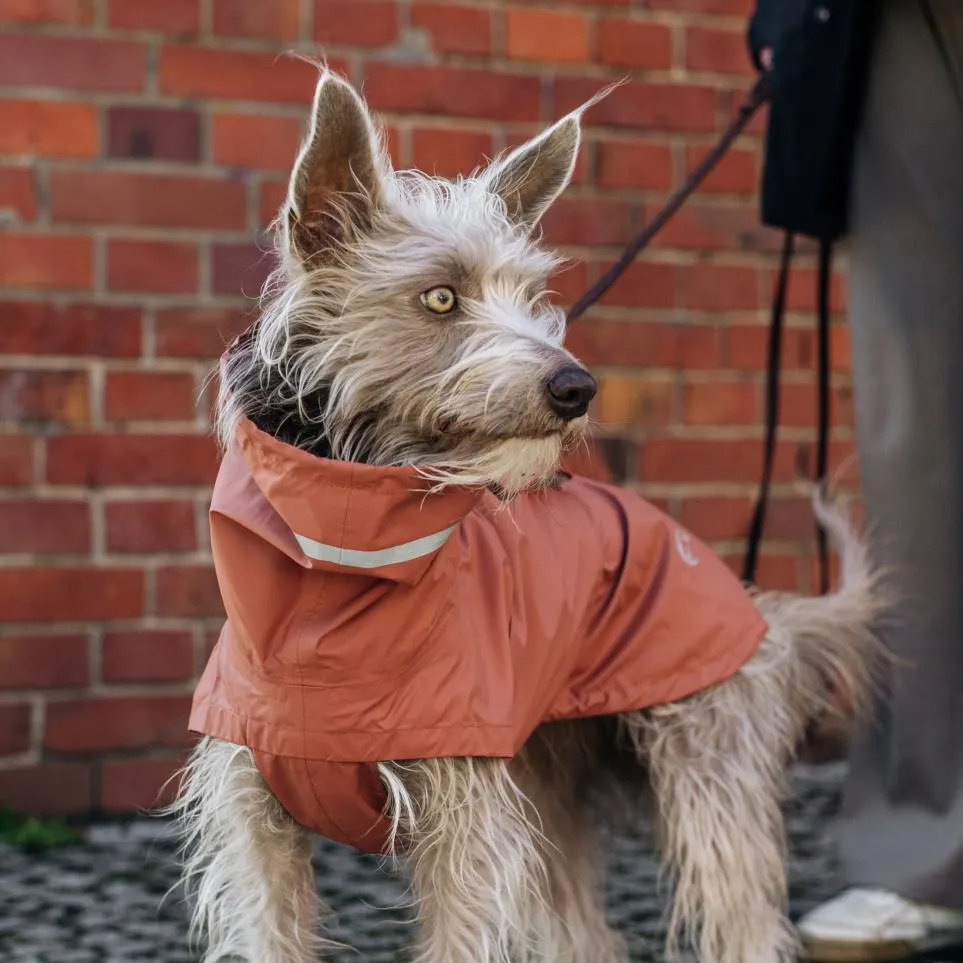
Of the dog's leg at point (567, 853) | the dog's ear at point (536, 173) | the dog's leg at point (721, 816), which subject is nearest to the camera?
the dog's ear at point (536, 173)

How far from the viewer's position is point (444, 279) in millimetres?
1967

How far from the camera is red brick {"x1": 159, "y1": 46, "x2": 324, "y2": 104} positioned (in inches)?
131

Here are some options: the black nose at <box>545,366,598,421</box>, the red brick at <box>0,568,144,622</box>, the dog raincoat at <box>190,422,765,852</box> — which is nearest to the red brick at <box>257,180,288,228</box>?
the red brick at <box>0,568,144,622</box>

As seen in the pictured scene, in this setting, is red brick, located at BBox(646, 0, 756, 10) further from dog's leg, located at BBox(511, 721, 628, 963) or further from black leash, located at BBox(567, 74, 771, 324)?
dog's leg, located at BBox(511, 721, 628, 963)

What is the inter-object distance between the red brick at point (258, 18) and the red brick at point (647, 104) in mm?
702

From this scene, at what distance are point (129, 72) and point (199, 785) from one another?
1.87 m

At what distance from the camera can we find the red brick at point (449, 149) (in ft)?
11.5

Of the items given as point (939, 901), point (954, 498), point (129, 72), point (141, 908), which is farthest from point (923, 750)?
point (129, 72)

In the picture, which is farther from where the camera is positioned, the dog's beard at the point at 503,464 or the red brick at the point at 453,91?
the red brick at the point at 453,91

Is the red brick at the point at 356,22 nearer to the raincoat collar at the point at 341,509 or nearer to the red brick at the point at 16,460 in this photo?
the red brick at the point at 16,460

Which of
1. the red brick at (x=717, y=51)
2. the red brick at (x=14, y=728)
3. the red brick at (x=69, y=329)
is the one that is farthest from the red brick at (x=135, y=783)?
the red brick at (x=717, y=51)

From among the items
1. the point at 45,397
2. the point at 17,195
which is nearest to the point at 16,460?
the point at 45,397

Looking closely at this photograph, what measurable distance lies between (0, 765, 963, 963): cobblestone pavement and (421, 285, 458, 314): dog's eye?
1097 millimetres

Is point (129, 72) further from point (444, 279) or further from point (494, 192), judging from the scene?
point (444, 279)
